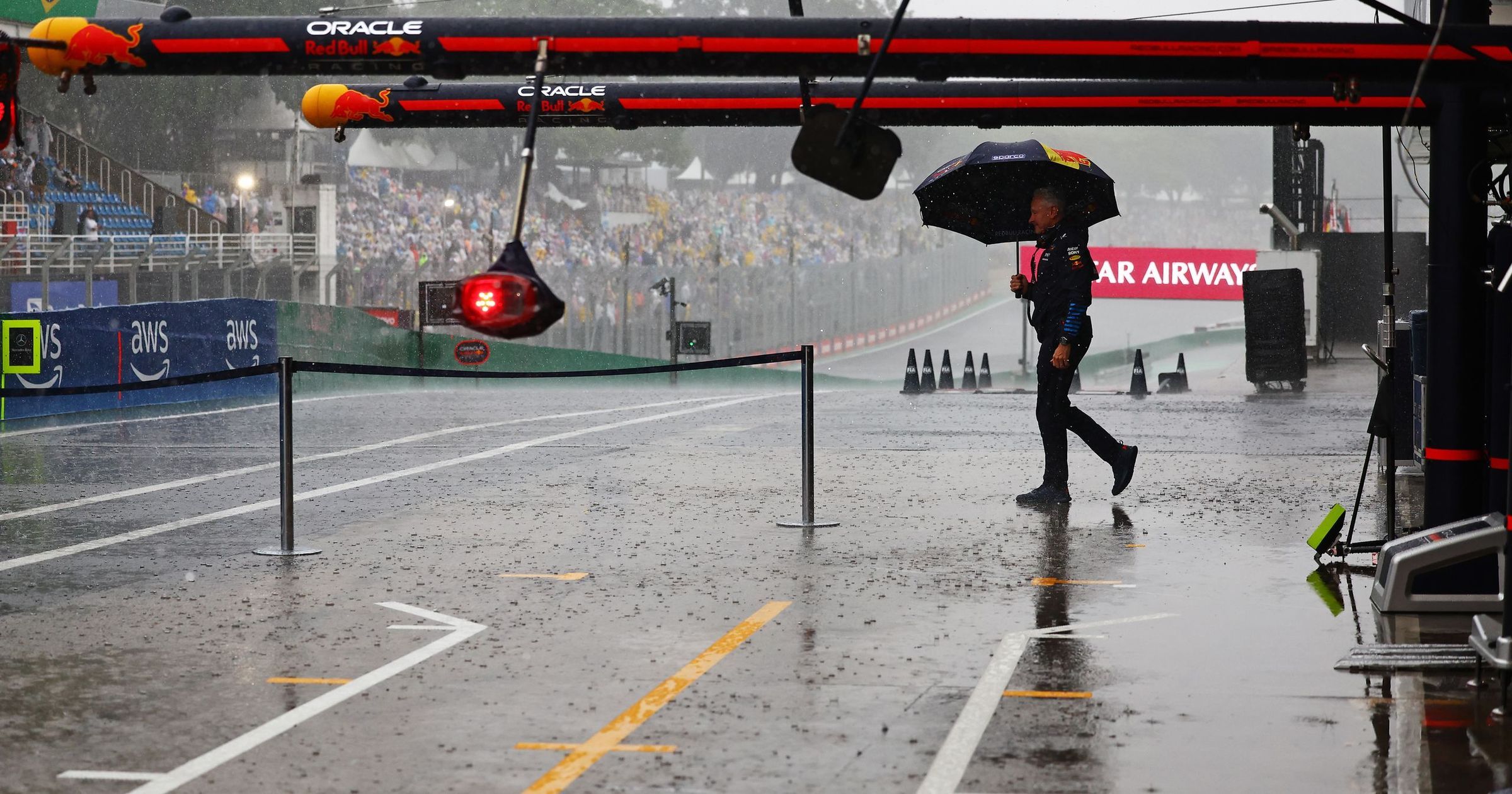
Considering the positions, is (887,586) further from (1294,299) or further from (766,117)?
(1294,299)

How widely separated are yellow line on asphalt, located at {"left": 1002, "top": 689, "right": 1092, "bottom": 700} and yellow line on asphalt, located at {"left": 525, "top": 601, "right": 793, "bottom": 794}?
1.20m

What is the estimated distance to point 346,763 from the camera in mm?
5461

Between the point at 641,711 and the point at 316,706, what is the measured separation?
117 centimetres

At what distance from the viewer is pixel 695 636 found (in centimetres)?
750

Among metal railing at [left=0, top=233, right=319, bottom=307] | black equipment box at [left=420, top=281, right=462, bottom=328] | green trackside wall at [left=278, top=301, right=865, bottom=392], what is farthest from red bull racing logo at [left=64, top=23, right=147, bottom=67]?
metal railing at [left=0, top=233, right=319, bottom=307]

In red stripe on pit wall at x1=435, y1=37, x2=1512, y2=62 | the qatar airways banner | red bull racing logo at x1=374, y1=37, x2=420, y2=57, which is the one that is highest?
the qatar airways banner

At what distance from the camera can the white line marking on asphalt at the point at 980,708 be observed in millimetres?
5270

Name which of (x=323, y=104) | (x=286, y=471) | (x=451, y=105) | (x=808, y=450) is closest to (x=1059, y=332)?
(x=808, y=450)

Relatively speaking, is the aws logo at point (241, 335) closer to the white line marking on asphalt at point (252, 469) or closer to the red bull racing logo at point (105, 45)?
the white line marking on asphalt at point (252, 469)

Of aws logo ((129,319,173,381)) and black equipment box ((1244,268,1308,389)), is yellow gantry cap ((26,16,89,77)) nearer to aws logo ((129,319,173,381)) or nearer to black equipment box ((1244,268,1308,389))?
aws logo ((129,319,173,381))

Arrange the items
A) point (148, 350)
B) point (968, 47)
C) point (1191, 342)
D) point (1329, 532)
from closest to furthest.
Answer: point (968, 47) → point (1329, 532) → point (148, 350) → point (1191, 342)

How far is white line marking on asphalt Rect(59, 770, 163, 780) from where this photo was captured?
5289 mm

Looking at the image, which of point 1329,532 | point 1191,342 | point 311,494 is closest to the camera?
point 1329,532

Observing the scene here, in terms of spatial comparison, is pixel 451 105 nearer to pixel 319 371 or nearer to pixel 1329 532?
pixel 319 371
